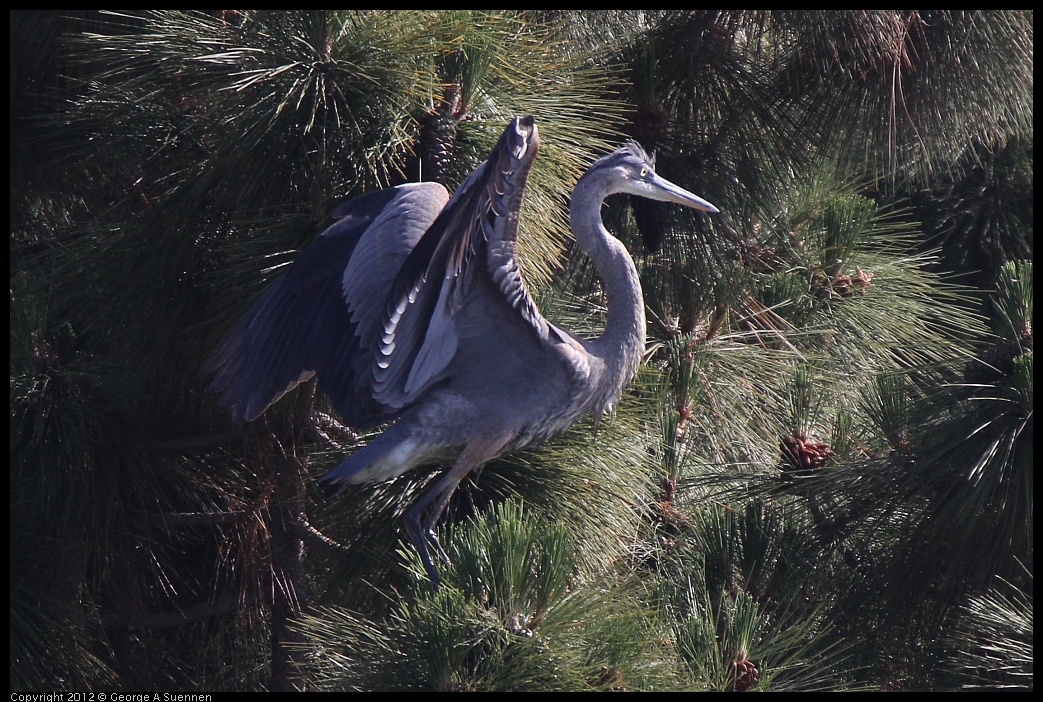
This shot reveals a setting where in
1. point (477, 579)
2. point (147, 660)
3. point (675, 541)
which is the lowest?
point (147, 660)

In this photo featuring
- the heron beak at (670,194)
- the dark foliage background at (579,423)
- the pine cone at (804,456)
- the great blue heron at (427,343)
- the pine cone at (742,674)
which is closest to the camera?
the pine cone at (742,674)

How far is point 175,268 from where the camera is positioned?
2.96 m

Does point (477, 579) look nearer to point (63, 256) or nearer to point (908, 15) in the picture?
point (63, 256)

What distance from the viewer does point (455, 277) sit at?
7.40ft

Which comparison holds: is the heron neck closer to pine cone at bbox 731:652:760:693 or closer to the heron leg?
the heron leg

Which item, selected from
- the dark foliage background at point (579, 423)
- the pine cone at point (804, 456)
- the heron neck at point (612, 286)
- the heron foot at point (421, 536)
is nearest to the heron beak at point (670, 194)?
the heron neck at point (612, 286)

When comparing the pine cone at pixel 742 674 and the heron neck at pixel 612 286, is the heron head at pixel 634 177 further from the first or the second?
the pine cone at pixel 742 674

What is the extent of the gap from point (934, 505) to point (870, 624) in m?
0.34

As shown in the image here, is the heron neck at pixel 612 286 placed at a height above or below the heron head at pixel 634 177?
below

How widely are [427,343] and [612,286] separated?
477 mm

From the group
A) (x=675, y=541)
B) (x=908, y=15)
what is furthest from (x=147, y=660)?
(x=908, y=15)

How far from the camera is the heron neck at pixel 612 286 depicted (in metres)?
2.57

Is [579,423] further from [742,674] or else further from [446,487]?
[742,674]

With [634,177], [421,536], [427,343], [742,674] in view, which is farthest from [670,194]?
[742,674]
